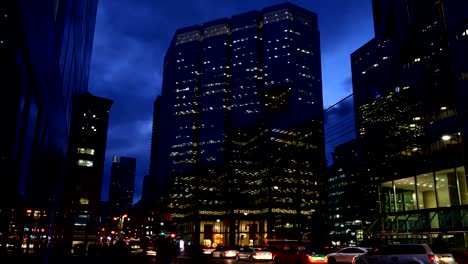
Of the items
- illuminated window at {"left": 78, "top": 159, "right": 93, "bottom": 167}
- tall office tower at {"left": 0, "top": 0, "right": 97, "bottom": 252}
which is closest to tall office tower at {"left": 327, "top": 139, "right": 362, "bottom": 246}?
illuminated window at {"left": 78, "top": 159, "right": 93, "bottom": 167}

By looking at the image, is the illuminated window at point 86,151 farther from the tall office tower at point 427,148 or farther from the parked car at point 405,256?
the parked car at point 405,256

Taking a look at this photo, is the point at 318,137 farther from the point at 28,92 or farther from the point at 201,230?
the point at 28,92

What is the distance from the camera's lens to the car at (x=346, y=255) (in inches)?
1114

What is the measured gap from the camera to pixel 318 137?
12925cm

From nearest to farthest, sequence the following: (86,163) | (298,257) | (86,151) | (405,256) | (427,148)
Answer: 1. (405,256)
2. (298,257)
3. (427,148)
4. (86,151)
5. (86,163)

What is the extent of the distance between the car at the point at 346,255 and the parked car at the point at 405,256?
7.03 m

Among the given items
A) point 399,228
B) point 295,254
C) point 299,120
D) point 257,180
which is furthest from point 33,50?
point 299,120

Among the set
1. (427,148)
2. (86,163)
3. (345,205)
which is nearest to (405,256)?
(427,148)

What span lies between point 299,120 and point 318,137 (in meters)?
62.2

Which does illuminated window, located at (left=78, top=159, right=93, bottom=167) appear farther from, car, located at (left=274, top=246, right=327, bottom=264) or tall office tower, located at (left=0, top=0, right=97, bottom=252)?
tall office tower, located at (left=0, top=0, right=97, bottom=252)

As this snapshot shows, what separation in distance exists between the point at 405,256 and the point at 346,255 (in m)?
10.1

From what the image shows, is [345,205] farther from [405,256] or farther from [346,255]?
[405,256]

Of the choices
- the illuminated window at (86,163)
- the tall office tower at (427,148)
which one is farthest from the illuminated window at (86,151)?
the tall office tower at (427,148)

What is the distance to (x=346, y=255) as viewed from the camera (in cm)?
2858
